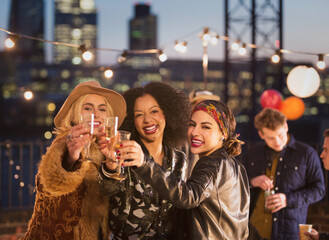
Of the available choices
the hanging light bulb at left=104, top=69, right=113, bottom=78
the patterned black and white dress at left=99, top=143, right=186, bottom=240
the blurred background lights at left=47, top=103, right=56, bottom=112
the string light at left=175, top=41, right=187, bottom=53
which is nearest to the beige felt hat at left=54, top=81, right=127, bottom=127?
the patterned black and white dress at left=99, top=143, right=186, bottom=240

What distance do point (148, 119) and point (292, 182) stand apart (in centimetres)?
162

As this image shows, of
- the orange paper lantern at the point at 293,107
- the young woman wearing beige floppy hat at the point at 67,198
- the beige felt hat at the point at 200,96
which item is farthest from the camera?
the orange paper lantern at the point at 293,107

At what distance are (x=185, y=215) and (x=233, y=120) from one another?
0.58m

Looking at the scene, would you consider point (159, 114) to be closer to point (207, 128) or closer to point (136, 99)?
point (136, 99)

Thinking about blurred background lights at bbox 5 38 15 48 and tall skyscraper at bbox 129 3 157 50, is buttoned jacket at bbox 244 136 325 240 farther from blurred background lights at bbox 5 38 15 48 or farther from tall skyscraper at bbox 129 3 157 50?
tall skyscraper at bbox 129 3 157 50

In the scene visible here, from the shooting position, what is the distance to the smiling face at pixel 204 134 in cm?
226

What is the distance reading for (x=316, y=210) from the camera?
609cm

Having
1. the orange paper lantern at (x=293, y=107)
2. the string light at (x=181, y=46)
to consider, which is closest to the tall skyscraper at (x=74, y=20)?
the string light at (x=181, y=46)

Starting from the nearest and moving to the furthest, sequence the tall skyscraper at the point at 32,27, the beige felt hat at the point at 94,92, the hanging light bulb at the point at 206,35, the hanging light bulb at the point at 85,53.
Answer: the beige felt hat at the point at 94,92 < the hanging light bulb at the point at 85,53 < the hanging light bulb at the point at 206,35 < the tall skyscraper at the point at 32,27

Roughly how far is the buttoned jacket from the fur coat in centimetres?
161

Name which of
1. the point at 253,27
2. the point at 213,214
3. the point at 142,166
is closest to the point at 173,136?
the point at 213,214

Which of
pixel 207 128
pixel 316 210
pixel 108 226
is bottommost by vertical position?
pixel 316 210

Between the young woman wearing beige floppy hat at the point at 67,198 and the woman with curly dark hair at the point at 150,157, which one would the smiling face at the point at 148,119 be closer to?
the woman with curly dark hair at the point at 150,157

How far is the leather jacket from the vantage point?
1861 mm
